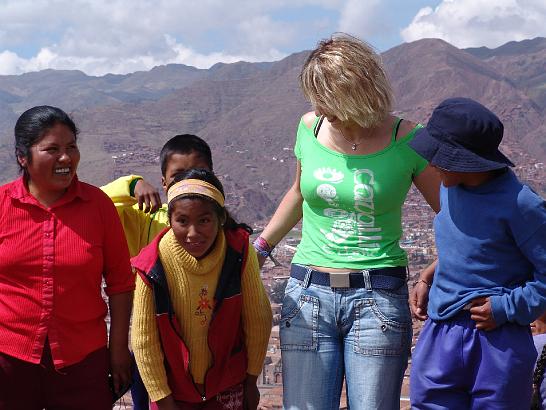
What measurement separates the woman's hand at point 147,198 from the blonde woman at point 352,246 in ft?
2.28

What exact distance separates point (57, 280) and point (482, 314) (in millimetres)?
1555

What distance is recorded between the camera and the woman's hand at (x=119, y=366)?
2.92 m

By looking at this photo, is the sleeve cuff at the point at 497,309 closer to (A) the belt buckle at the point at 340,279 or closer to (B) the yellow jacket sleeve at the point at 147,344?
(A) the belt buckle at the point at 340,279

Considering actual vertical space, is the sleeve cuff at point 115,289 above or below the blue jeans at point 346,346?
above

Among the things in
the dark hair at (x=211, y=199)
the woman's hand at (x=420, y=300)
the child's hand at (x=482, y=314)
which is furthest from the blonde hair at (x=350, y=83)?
the child's hand at (x=482, y=314)

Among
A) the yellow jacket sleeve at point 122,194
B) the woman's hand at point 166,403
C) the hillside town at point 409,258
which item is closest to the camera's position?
the woman's hand at point 166,403

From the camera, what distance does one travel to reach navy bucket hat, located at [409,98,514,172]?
7.96 feet

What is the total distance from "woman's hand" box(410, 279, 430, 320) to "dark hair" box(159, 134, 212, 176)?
3.64 ft

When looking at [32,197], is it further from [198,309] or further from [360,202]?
[360,202]

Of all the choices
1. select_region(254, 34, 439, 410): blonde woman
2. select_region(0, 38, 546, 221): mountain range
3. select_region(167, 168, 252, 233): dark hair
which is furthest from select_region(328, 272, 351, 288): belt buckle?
select_region(0, 38, 546, 221): mountain range

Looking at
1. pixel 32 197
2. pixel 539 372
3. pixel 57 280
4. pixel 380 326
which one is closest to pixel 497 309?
pixel 380 326

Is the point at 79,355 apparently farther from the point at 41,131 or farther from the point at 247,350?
the point at 41,131

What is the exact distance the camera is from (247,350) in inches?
116

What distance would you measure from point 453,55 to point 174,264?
198 meters
